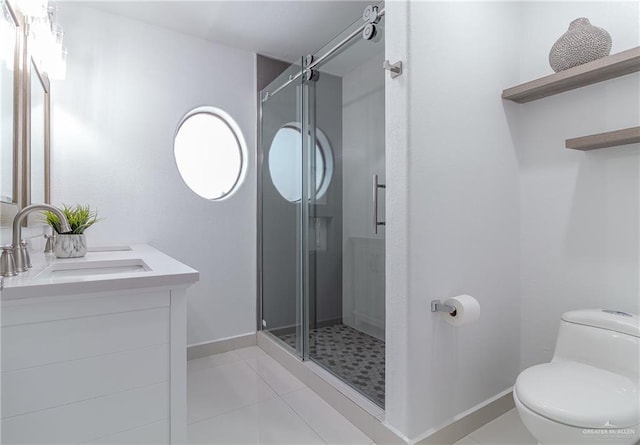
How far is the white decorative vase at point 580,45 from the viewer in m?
1.43

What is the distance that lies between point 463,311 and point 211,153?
7.44 feet

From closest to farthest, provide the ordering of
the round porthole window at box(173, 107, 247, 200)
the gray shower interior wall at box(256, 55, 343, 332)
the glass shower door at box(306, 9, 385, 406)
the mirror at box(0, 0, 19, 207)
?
the mirror at box(0, 0, 19, 207)
the glass shower door at box(306, 9, 385, 406)
the gray shower interior wall at box(256, 55, 343, 332)
the round porthole window at box(173, 107, 247, 200)

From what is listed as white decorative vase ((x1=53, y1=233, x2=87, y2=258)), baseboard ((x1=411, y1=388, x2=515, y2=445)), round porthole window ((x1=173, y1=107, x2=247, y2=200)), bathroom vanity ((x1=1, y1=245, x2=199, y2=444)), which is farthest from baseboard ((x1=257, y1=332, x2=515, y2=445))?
round porthole window ((x1=173, y1=107, x2=247, y2=200))

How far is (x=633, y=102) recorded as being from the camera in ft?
4.76

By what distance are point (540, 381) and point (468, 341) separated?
0.35m

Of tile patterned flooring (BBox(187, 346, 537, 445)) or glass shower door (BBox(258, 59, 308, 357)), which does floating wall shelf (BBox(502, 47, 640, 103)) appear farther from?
tile patterned flooring (BBox(187, 346, 537, 445))

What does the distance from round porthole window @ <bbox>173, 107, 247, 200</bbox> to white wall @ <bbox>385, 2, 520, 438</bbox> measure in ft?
5.37

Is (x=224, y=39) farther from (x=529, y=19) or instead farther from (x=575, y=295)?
(x=575, y=295)

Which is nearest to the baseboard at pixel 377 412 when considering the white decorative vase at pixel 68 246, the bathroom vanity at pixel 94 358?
the bathroom vanity at pixel 94 358

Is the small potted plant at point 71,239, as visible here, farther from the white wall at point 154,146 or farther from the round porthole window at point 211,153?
the round porthole window at point 211,153

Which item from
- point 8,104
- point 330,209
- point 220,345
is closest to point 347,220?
point 330,209

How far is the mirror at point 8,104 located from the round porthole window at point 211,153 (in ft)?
4.00

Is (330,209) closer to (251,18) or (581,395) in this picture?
(251,18)

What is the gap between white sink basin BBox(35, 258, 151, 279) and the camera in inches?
55.4
